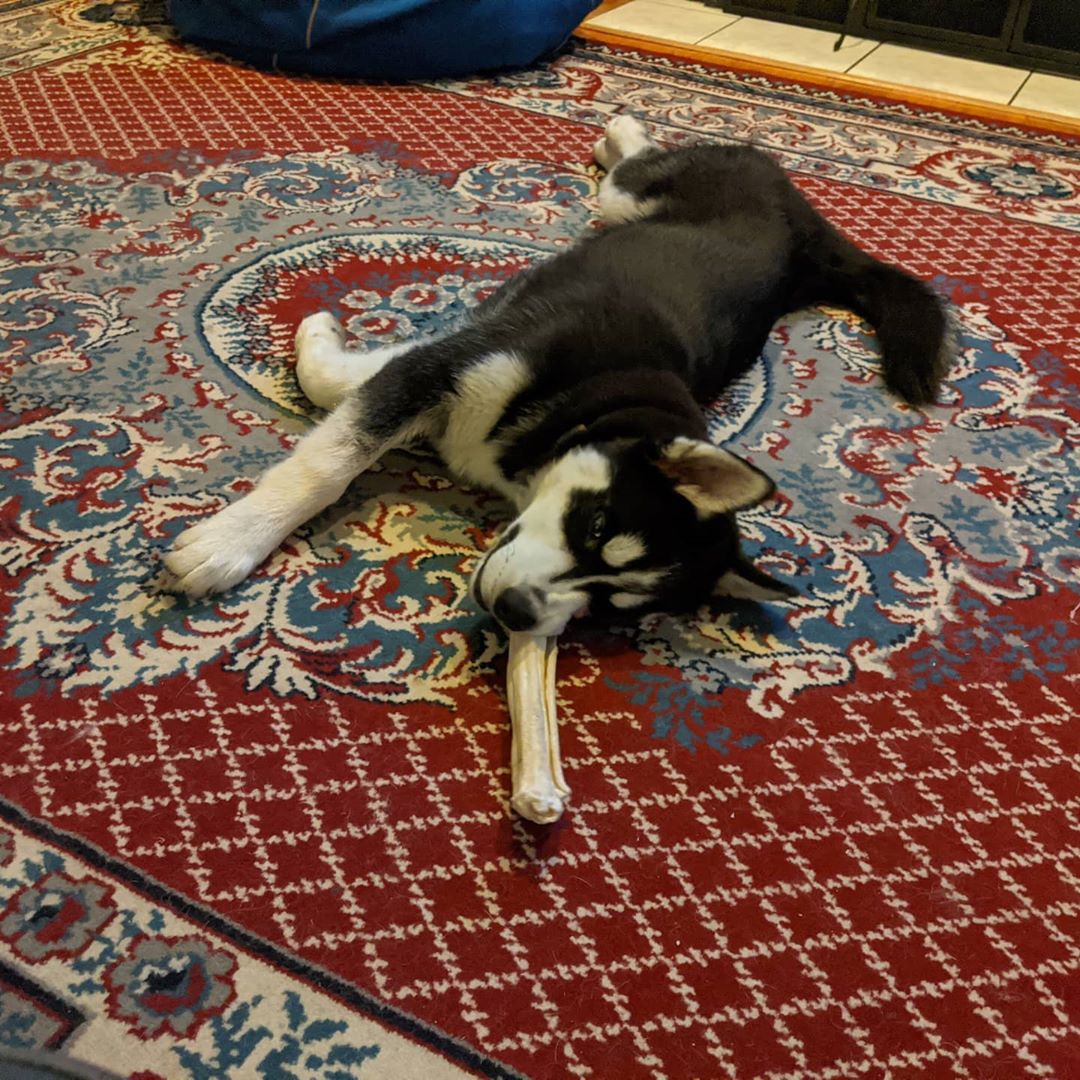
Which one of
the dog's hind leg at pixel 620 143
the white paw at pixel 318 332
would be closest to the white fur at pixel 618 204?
the dog's hind leg at pixel 620 143

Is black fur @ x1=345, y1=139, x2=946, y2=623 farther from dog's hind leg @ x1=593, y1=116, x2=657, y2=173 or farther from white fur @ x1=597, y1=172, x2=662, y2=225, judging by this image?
dog's hind leg @ x1=593, y1=116, x2=657, y2=173

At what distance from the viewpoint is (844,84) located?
3936mm

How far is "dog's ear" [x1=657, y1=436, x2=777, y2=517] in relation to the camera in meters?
1.30

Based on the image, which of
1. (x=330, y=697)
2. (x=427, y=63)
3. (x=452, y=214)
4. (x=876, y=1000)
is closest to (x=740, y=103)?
(x=427, y=63)

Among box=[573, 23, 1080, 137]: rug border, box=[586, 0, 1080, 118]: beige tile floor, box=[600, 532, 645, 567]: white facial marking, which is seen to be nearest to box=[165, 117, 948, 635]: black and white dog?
box=[600, 532, 645, 567]: white facial marking

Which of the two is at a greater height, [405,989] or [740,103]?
[740,103]

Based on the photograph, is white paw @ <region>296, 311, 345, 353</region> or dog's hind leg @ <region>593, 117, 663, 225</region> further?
dog's hind leg @ <region>593, 117, 663, 225</region>

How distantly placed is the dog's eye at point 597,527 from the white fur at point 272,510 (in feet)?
1.48

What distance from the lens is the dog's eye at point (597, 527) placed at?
1.38m

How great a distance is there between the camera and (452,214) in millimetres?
2615

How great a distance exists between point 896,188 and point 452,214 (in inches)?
54.5

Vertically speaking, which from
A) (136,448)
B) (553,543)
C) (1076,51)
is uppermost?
(1076,51)

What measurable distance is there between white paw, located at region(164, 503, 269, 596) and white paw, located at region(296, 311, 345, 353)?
0.51m

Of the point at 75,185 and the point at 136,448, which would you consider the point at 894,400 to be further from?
the point at 75,185
